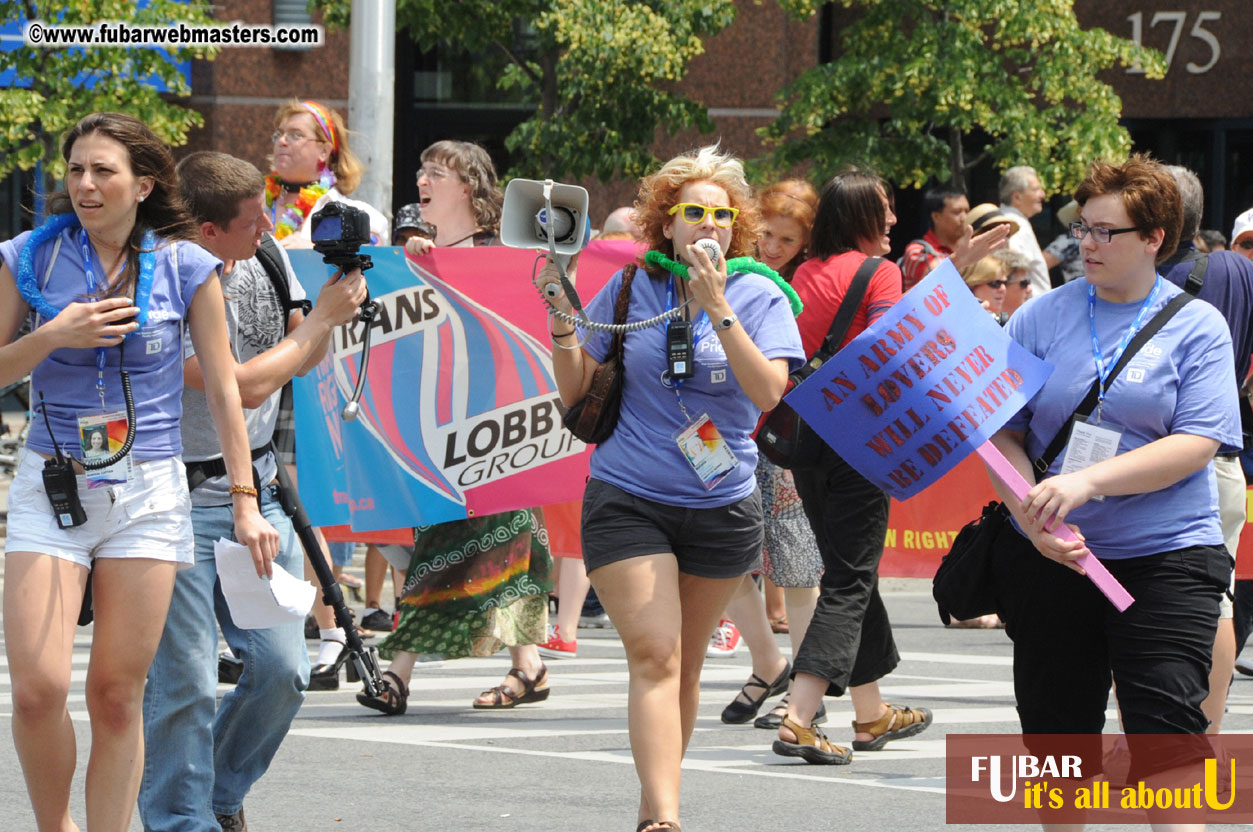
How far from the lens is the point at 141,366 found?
14.6 ft

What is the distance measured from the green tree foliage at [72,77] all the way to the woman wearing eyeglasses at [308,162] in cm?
647

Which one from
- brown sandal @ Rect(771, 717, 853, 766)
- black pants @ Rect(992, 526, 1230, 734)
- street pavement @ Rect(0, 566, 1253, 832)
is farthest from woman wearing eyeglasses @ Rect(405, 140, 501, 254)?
black pants @ Rect(992, 526, 1230, 734)

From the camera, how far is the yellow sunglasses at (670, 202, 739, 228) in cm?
518

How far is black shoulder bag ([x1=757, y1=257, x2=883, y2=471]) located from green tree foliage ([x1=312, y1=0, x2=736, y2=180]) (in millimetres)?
10226

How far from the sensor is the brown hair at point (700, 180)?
17.4 feet

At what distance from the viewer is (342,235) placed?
4.90 m

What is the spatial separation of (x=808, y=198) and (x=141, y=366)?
3544 millimetres

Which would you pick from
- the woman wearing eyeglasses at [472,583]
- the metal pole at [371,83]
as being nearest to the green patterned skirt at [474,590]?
the woman wearing eyeglasses at [472,583]

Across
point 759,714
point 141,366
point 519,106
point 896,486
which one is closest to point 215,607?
point 141,366

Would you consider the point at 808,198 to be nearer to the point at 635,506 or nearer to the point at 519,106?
the point at 635,506

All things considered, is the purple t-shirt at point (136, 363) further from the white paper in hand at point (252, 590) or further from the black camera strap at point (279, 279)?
the black camera strap at point (279, 279)

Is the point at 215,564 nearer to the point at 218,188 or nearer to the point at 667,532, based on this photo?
the point at 218,188

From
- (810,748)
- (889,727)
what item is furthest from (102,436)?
(889,727)

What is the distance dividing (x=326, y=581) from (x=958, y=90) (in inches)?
456
